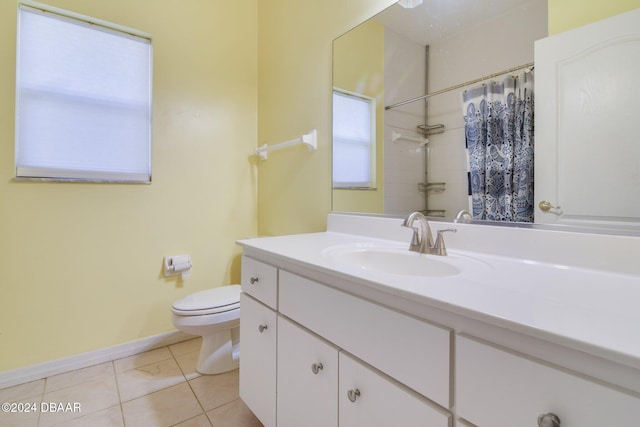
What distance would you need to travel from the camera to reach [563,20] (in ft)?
2.75

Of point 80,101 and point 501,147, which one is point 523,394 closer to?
point 501,147

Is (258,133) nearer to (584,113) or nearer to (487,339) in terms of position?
(584,113)

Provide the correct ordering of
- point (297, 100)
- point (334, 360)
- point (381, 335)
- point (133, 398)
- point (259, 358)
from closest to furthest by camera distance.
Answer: point (381, 335) → point (334, 360) → point (259, 358) → point (133, 398) → point (297, 100)

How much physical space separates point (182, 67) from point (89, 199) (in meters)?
0.99

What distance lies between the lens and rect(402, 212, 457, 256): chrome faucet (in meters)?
0.98

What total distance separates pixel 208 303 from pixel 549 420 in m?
1.48

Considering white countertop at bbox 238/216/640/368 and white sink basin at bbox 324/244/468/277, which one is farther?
white sink basin at bbox 324/244/468/277

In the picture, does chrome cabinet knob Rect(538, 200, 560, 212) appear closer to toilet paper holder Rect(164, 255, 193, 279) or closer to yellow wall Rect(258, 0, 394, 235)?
yellow wall Rect(258, 0, 394, 235)

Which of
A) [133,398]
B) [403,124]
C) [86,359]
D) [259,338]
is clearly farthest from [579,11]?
[86,359]

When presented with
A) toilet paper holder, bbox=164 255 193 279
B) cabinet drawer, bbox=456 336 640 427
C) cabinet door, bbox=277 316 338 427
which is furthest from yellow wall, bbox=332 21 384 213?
toilet paper holder, bbox=164 255 193 279

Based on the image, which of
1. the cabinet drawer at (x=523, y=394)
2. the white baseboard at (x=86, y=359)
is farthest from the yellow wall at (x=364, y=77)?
the white baseboard at (x=86, y=359)

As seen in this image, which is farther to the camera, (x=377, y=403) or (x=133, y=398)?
(x=133, y=398)

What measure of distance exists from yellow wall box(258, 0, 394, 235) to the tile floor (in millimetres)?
944

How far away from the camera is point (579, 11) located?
2.66 feet
